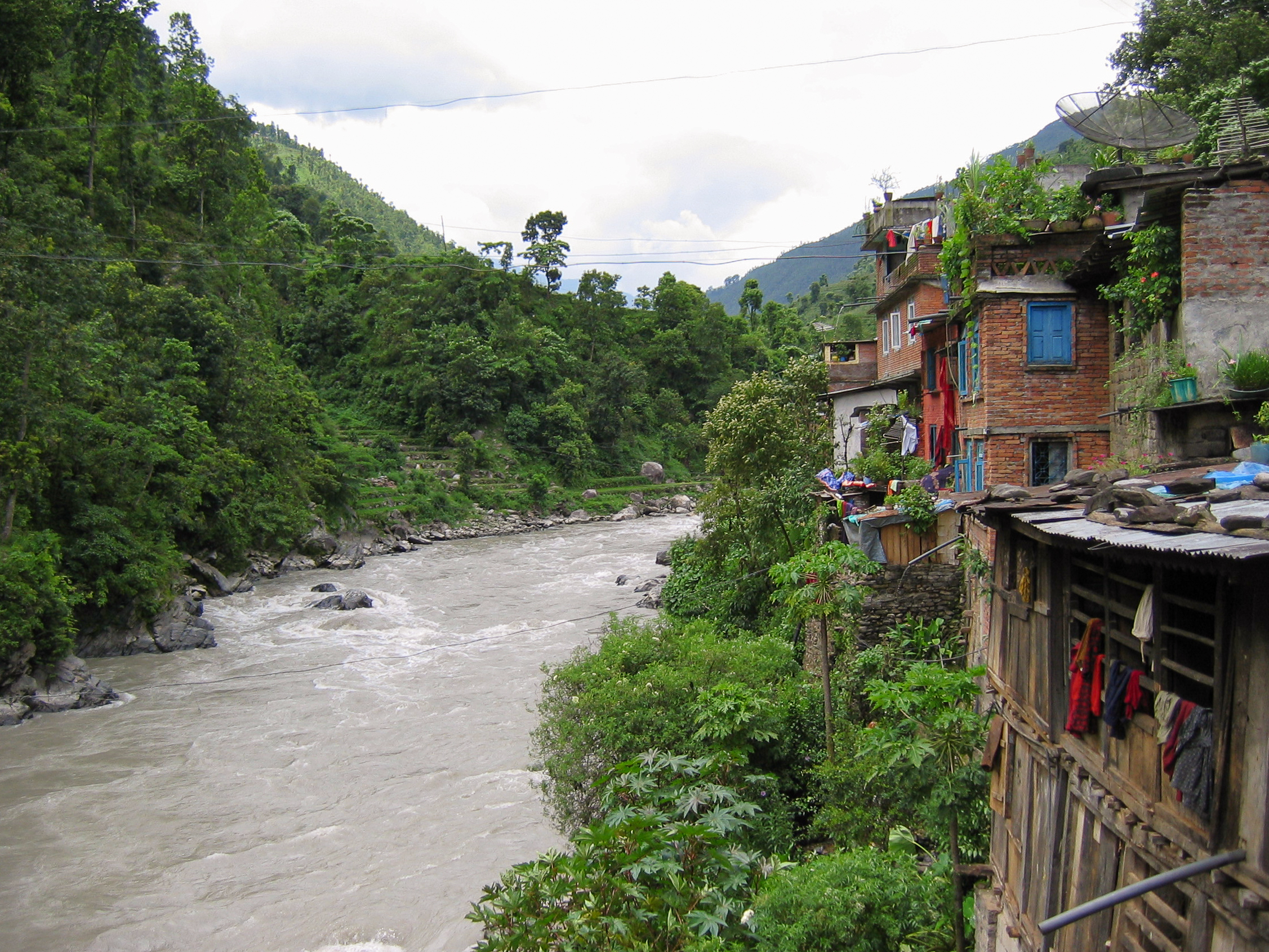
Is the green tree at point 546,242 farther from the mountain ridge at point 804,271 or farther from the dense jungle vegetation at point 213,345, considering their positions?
the mountain ridge at point 804,271

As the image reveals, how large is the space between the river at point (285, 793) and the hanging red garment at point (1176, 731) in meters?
7.60

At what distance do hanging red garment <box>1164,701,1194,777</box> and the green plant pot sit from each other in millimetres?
5581

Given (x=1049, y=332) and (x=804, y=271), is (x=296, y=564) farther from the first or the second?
(x=804, y=271)

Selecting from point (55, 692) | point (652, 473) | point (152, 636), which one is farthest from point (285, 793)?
point (652, 473)

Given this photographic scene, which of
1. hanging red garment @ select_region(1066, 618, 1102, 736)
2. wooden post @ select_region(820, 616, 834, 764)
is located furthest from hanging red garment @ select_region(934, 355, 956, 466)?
hanging red garment @ select_region(1066, 618, 1102, 736)

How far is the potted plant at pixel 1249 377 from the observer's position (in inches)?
283

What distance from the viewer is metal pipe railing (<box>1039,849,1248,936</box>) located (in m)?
3.10

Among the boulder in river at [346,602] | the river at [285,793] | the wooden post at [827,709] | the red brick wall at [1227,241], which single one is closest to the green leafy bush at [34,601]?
the river at [285,793]

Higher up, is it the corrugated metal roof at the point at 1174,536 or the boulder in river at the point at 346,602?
the corrugated metal roof at the point at 1174,536

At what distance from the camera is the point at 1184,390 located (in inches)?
315

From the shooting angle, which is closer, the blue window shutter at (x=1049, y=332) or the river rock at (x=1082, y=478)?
the river rock at (x=1082, y=478)

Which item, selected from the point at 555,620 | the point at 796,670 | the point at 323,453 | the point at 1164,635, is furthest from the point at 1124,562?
the point at 323,453

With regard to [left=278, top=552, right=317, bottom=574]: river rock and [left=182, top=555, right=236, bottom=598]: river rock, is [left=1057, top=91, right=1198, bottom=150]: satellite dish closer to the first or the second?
[left=182, top=555, right=236, bottom=598]: river rock

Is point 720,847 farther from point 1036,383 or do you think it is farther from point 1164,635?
point 1036,383
